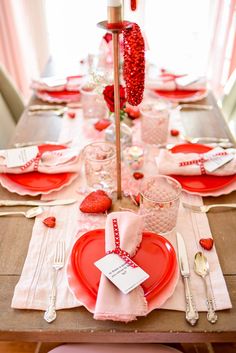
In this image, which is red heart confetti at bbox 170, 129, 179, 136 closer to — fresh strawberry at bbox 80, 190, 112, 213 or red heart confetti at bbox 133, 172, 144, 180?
red heart confetti at bbox 133, 172, 144, 180

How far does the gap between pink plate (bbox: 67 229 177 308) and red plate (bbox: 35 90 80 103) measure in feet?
2.87

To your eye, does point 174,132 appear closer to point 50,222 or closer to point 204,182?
point 204,182

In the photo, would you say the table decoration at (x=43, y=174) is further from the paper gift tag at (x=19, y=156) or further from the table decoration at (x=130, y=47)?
the table decoration at (x=130, y=47)

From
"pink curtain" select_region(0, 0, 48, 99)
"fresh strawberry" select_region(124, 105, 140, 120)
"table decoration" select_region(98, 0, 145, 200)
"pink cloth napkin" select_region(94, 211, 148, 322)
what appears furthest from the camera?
"pink curtain" select_region(0, 0, 48, 99)

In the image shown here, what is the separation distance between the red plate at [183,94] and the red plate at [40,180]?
70 cm

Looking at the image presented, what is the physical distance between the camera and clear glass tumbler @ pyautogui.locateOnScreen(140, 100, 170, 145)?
1274 mm

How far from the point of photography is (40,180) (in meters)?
1.13

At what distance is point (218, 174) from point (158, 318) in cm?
52

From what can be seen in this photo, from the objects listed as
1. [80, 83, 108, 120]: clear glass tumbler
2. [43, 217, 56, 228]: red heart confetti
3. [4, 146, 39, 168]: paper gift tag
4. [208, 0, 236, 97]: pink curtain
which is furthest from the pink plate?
[208, 0, 236, 97]: pink curtain

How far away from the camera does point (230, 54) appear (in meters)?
2.52

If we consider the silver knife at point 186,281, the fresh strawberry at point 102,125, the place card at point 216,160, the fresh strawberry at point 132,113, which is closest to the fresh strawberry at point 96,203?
the silver knife at point 186,281

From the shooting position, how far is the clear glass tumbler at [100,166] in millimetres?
1063

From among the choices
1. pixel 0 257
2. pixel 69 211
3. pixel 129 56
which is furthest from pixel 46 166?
pixel 129 56

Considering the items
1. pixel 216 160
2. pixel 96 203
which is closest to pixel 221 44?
pixel 216 160
